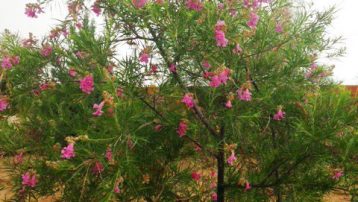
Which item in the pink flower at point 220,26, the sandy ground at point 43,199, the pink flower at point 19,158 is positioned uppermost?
the pink flower at point 220,26

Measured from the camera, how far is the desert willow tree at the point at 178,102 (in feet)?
7.00

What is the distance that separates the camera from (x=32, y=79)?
8.36ft

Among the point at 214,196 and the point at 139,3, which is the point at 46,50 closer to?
the point at 139,3

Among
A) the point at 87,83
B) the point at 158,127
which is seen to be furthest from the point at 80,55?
the point at 158,127

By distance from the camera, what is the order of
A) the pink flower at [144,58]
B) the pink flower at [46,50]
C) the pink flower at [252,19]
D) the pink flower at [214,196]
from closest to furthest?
the pink flower at [144,58] → the pink flower at [252,19] → the pink flower at [46,50] → the pink flower at [214,196]

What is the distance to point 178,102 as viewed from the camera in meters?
2.52

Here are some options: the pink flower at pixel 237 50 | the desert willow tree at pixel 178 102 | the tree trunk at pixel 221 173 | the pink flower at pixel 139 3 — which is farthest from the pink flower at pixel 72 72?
the tree trunk at pixel 221 173

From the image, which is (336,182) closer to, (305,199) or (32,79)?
(305,199)

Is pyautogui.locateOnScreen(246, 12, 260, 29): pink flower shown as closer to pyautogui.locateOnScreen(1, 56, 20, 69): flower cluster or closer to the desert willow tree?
the desert willow tree

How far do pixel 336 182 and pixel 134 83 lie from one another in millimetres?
1312

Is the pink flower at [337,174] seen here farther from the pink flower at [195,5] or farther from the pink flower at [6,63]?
the pink flower at [6,63]

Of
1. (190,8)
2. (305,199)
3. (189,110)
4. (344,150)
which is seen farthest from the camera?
(305,199)

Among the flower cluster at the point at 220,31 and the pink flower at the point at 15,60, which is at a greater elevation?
the flower cluster at the point at 220,31

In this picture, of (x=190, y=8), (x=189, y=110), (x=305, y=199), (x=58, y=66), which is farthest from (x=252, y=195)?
(x=58, y=66)
